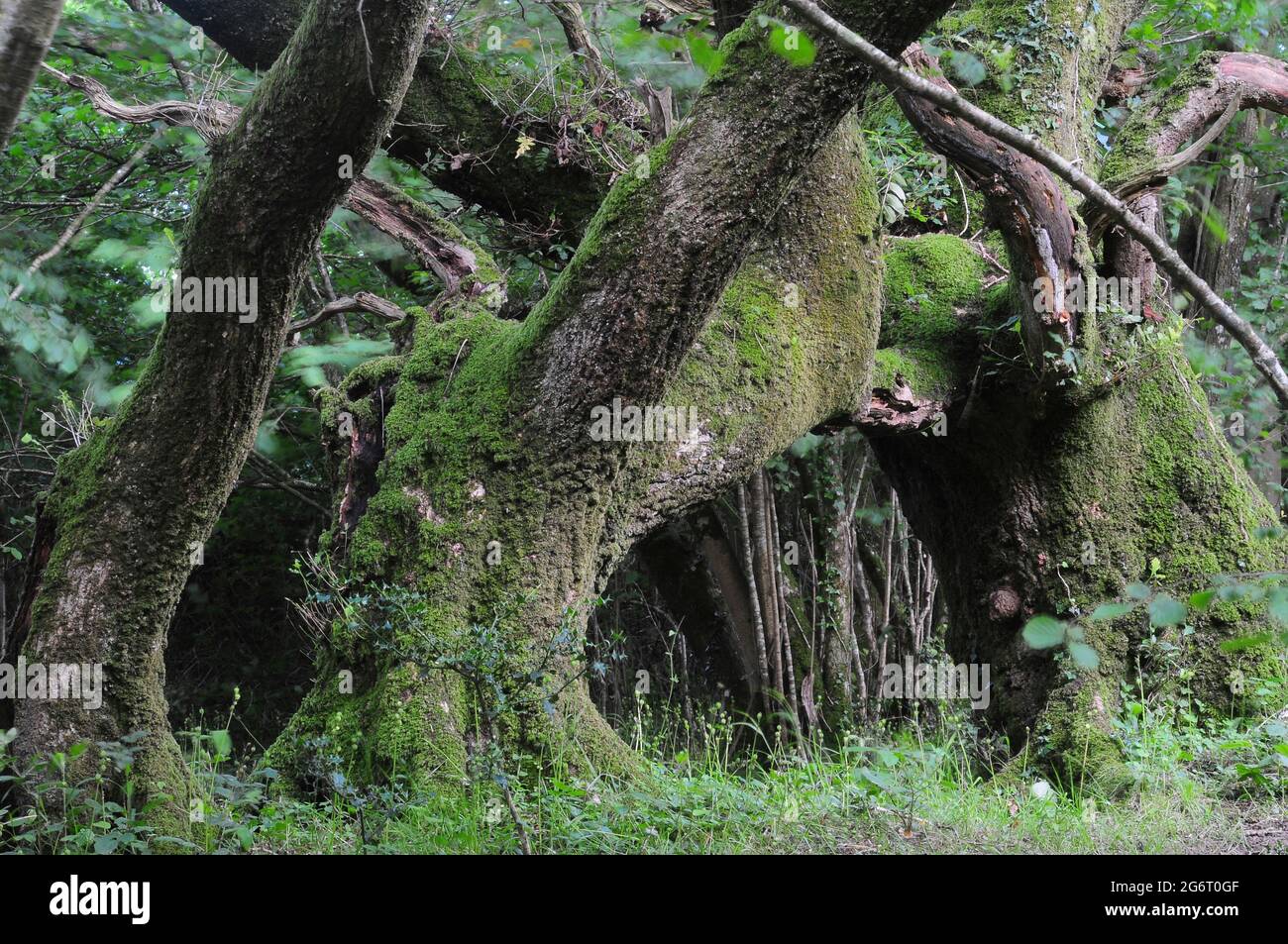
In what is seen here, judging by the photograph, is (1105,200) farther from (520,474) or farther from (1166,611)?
(520,474)

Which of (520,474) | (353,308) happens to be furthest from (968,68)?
(353,308)

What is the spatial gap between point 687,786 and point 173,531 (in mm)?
2054

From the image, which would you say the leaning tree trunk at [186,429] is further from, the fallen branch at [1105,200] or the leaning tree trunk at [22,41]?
the fallen branch at [1105,200]

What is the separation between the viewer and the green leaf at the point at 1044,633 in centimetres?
153

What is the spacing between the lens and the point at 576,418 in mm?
4371

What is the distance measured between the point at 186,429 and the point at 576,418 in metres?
1.54

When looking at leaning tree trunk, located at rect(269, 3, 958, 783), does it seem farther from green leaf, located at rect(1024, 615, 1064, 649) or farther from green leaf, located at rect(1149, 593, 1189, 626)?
green leaf, located at rect(1149, 593, 1189, 626)

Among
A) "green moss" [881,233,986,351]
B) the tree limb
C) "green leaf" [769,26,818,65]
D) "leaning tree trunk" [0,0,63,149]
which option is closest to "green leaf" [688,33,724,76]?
"green leaf" [769,26,818,65]

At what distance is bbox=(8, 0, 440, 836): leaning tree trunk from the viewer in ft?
9.86

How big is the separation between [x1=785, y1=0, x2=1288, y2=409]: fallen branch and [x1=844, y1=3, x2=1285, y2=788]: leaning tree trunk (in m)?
3.82

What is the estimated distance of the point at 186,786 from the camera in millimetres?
3604

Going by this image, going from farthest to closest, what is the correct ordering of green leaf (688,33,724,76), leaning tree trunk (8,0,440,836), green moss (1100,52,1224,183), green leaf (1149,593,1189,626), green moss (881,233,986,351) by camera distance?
green moss (881,233,986,351), green moss (1100,52,1224,183), leaning tree trunk (8,0,440,836), green leaf (688,33,724,76), green leaf (1149,593,1189,626)

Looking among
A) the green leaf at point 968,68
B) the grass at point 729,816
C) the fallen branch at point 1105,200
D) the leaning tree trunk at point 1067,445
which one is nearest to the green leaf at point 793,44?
the fallen branch at point 1105,200

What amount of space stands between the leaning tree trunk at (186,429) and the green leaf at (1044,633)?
89.8 inches
